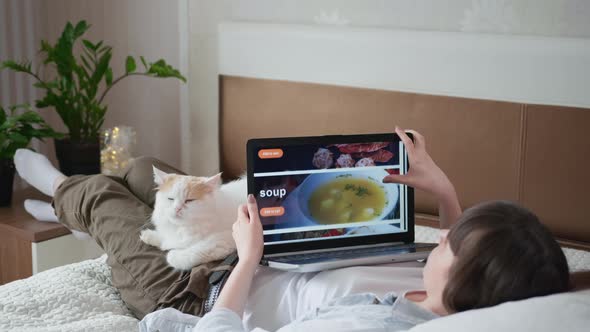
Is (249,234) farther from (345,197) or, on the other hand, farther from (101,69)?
(101,69)

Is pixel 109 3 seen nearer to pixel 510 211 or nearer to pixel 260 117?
pixel 260 117

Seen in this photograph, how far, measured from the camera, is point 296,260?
152cm

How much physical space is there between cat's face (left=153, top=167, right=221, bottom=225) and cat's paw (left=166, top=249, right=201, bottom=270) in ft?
0.29

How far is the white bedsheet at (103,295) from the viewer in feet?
4.85

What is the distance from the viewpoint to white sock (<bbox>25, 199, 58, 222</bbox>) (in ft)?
8.38

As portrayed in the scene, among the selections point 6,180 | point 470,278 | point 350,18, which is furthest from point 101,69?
point 470,278

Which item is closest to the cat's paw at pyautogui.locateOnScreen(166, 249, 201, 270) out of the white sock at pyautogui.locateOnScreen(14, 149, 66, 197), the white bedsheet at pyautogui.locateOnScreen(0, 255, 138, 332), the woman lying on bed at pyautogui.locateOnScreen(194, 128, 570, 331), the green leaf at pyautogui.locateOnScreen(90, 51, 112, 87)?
the white bedsheet at pyautogui.locateOnScreen(0, 255, 138, 332)

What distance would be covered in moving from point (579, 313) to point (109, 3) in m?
2.54

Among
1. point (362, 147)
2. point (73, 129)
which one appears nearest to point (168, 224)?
point (362, 147)

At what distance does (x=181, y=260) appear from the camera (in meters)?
1.71

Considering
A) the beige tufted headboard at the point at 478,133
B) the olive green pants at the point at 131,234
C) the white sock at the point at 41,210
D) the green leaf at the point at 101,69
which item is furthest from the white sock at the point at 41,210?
the beige tufted headboard at the point at 478,133

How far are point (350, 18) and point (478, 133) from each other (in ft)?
1.98

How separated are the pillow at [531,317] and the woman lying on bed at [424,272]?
4 centimetres

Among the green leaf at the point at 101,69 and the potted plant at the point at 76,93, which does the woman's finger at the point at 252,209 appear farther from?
the green leaf at the point at 101,69
